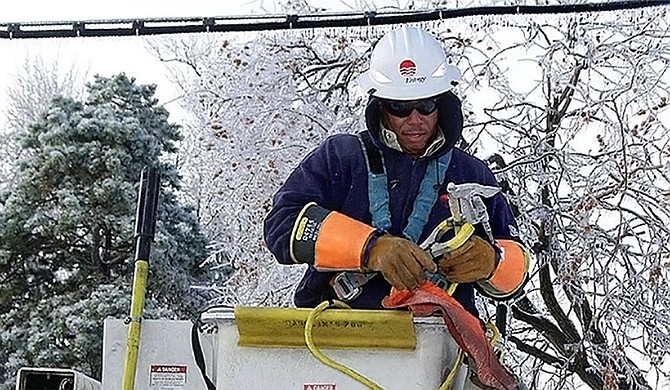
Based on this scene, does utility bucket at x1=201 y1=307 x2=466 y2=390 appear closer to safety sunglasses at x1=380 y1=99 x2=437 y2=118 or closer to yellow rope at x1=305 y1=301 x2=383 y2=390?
yellow rope at x1=305 y1=301 x2=383 y2=390

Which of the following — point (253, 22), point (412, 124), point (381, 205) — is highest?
point (253, 22)

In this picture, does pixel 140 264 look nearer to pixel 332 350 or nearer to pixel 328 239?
pixel 328 239

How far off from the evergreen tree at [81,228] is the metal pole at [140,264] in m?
9.06

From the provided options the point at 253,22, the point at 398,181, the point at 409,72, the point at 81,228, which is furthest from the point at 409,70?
the point at 81,228

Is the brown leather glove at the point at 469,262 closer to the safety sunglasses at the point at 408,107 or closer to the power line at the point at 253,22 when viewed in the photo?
the safety sunglasses at the point at 408,107

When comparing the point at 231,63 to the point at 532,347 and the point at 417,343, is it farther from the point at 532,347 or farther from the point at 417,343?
the point at 417,343

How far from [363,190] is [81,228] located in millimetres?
10190

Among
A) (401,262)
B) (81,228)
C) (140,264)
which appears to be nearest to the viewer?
(401,262)

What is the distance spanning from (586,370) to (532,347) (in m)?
0.48

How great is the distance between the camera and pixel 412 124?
8.25 ft

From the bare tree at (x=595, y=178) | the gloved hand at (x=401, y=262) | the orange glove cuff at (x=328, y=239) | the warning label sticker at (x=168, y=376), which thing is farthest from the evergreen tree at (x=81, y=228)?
the gloved hand at (x=401, y=262)

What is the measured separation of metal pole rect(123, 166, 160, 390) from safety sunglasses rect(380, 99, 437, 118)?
1.82ft

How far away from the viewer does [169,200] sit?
1280cm

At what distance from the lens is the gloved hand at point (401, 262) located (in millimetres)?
2109
